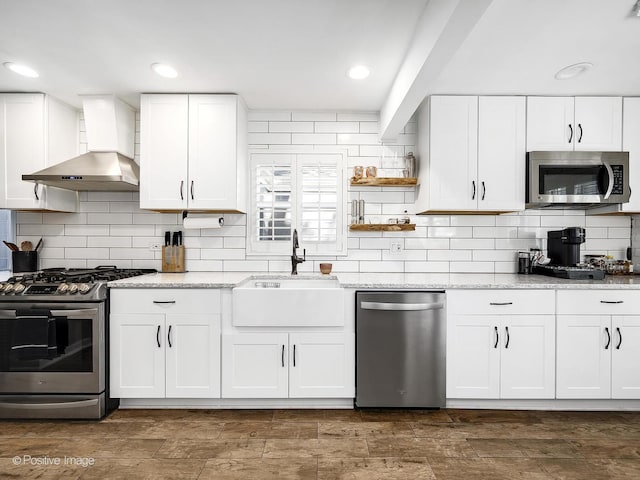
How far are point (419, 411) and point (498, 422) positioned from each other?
0.51 meters

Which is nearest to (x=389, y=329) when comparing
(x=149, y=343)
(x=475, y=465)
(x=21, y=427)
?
(x=475, y=465)

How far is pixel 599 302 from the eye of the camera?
8.23ft

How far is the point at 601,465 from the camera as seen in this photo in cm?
197

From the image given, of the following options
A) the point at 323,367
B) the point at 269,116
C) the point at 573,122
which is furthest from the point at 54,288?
the point at 573,122

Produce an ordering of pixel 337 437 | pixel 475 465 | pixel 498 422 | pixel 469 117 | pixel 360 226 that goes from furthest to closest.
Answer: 1. pixel 360 226
2. pixel 469 117
3. pixel 498 422
4. pixel 337 437
5. pixel 475 465

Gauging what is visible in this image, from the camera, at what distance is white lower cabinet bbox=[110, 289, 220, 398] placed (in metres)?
2.50

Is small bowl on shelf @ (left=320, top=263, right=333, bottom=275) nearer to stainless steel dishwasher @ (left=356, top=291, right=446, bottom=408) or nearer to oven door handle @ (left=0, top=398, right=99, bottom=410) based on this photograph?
stainless steel dishwasher @ (left=356, top=291, right=446, bottom=408)

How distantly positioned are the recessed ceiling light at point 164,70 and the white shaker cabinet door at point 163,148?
31 centimetres

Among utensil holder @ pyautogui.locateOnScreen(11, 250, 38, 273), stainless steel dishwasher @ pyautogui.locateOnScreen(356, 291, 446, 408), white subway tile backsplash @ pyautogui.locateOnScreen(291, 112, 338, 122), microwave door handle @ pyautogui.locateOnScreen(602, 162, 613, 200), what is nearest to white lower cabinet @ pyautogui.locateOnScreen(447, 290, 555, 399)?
stainless steel dishwasher @ pyautogui.locateOnScreen(356, 291, 446, 408)

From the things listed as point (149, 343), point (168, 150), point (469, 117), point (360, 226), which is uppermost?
point (469, 117)

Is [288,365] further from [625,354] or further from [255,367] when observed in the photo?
[625,354]

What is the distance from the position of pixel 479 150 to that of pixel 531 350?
154 cm

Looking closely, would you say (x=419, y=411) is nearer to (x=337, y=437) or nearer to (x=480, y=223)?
(x=337, y=437)

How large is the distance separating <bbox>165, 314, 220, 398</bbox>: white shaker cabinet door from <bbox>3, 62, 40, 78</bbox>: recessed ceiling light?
2.01 metres
